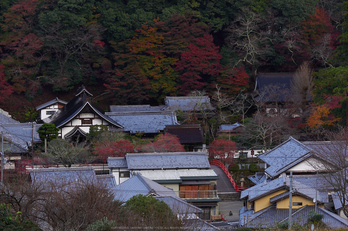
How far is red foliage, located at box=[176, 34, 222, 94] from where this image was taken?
128ft

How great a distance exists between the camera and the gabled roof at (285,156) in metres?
25.8

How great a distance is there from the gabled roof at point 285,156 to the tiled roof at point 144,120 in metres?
8.64

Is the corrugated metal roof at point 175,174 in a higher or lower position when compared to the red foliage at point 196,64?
lower

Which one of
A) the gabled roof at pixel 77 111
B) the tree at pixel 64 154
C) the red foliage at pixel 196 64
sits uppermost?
the red foliage at pixel 196 64

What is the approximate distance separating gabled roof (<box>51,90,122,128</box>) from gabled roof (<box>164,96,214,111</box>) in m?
5.23

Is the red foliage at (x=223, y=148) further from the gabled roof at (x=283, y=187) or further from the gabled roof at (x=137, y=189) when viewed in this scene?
the gabled roof at (x=137, y=189)

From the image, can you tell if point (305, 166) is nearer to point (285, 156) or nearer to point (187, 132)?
point (285, 156)

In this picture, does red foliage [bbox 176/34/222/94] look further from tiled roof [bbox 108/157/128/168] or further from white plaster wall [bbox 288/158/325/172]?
white plaster wall [bbox 288/158/325/172]

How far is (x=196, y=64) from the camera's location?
3912 cm

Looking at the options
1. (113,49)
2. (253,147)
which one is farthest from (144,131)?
(113,49)

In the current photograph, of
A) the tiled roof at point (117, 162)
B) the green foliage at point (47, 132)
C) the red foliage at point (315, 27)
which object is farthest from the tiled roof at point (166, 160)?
the red foliage at point (315, 27)

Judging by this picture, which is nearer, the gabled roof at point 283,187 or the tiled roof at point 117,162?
the gabled roof at point 283,187

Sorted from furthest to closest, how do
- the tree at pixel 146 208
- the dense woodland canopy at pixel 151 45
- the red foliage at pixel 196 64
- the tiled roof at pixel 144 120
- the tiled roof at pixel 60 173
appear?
the dense woodland canopy at pixel 151 45 < the red foliage at pixel 196 64 < the tiled roof at pixel 144 120 < the tiled roof at pixel 60 173 < the tree at pixel 146 208

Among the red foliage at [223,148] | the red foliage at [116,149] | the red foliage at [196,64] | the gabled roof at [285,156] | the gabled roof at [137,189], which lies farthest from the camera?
the red foliage at [196,64]
